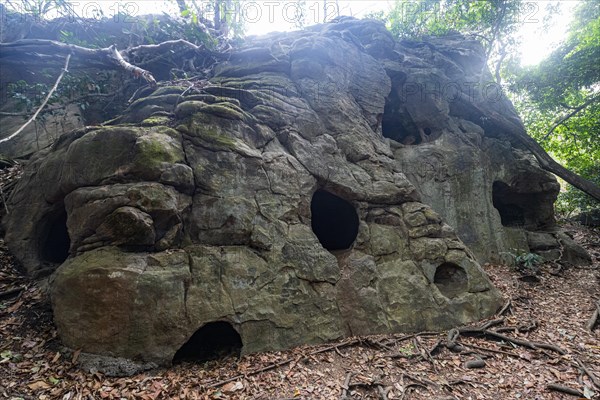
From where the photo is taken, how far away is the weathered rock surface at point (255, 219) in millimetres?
4941

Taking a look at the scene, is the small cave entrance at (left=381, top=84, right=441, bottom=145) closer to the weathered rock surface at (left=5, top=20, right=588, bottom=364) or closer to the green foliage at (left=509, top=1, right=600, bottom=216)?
the weathered rock surface at (left=5, top=20, right=588, bottom=364)

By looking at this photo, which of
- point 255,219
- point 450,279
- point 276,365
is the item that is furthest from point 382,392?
point 450,279

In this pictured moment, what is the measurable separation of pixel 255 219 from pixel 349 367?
321 centimetres

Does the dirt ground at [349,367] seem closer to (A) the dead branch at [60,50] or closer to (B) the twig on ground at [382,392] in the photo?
(B) the twig on ground at [382,392]

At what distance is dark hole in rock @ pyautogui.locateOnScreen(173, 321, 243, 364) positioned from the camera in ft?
18.3

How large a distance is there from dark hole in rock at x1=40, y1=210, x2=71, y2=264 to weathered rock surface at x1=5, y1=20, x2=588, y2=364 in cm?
5

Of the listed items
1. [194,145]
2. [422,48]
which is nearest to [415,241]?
[194,145]

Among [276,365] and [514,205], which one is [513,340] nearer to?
[276,365]

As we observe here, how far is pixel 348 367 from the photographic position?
5.11 metres

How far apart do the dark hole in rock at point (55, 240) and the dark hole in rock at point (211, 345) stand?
392 cm

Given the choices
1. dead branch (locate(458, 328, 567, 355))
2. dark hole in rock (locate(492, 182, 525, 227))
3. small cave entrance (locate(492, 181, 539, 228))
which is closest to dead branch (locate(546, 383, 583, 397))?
dead branch (locate(458, 328, 567, 355))

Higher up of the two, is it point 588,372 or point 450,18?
point 450,18

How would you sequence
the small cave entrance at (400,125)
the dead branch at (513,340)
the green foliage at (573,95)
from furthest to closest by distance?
1. the small cave entrance at (400,125)
2. the green foliage at (573,95)
3. the dead branch at (513,340)

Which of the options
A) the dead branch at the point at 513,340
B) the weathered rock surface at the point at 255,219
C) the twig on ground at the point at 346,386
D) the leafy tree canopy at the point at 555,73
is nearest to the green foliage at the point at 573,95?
the leafy tree canopy at the point at 555,73
